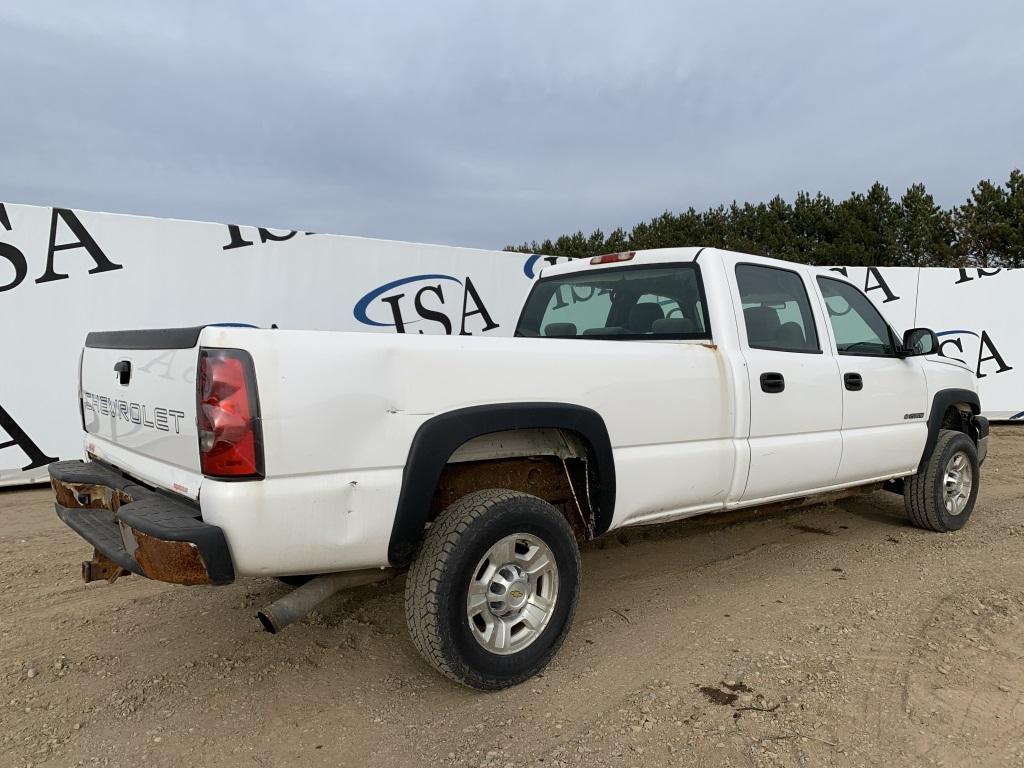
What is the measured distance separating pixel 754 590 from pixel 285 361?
9.68 feet

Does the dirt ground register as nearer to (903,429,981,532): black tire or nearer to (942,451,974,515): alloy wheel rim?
(903,429,981,532): black tire

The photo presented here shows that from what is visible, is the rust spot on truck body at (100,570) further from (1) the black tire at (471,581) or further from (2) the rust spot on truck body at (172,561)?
(1) the black tire at (471,581)

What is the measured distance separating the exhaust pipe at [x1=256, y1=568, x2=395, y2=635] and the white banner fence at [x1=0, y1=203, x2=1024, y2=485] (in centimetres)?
523

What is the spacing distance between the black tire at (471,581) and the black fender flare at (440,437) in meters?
0.11

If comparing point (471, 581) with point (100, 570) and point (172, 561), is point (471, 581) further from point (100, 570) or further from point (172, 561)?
point (100, 570)

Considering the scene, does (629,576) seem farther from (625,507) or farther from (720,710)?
(720,710)

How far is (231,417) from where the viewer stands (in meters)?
2.16

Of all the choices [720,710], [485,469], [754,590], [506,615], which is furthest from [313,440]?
[754,590]

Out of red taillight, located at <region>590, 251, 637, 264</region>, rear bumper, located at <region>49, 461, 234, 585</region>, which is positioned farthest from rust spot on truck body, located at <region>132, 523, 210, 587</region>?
red taillight, located at <region>590, 251, 637, 264</region>

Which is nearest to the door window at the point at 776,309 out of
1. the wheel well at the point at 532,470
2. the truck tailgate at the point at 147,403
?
the wheel well at the point at 532,470

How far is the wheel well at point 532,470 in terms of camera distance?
2848 millimetres

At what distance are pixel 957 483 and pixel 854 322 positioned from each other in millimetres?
1669

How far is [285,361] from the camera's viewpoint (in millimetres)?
2193

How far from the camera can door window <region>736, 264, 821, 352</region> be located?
12.2 feet
